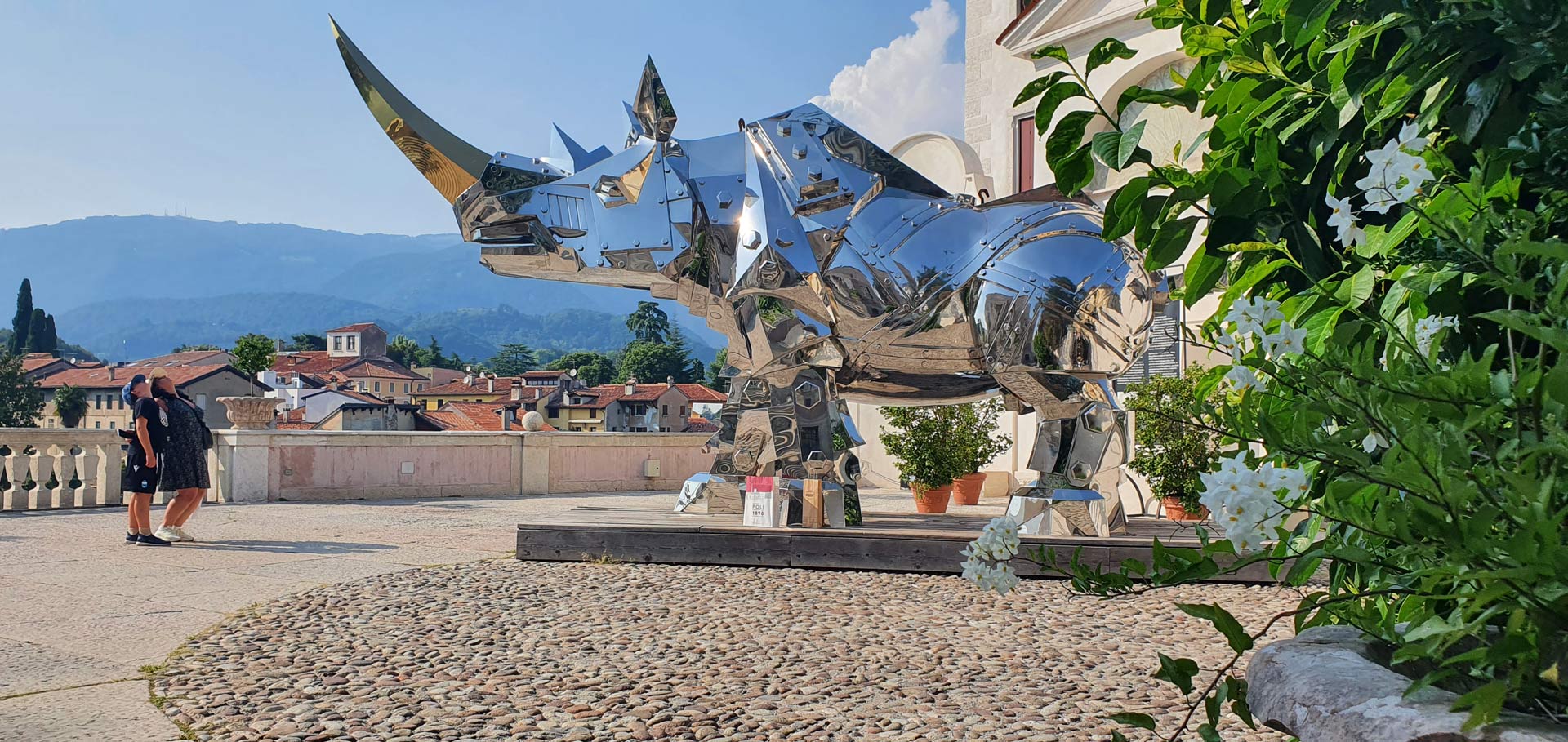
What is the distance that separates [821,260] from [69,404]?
99.5 m

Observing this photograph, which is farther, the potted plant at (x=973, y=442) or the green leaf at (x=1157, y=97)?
the potted plant at (x=973, y=442)

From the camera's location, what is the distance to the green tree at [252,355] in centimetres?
9156

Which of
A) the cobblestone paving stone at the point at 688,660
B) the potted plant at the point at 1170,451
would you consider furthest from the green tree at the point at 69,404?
the cobblestone paving stone at the point at 688,660

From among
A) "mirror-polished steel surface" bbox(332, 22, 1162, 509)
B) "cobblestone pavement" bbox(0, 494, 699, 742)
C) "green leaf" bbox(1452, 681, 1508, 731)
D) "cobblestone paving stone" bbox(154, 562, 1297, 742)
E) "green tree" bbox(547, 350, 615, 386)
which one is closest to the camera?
"green leaf" bbox(1452, 681, 1508, 731)

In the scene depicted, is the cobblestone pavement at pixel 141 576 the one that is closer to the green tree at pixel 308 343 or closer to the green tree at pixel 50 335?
the green tree at pixel 50 335

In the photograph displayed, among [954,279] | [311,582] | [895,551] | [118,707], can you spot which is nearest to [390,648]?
[118,707]

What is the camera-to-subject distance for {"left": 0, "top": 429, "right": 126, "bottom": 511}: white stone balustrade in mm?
11750

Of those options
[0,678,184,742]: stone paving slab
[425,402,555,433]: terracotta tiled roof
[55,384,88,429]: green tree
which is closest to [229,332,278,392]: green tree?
[55,384,88,429]: green tree

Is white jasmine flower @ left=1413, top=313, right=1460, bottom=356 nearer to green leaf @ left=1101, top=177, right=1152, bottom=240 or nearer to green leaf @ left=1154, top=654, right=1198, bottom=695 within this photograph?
green leaf @ left=1101, top=177, right=1152, bottom=240

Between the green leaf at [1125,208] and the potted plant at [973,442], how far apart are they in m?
8.67

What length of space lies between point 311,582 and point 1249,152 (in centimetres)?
625

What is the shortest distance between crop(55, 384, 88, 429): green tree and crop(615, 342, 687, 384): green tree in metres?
52.7

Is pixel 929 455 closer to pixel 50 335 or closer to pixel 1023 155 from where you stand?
pixel 1023 155

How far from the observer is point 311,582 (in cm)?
666
